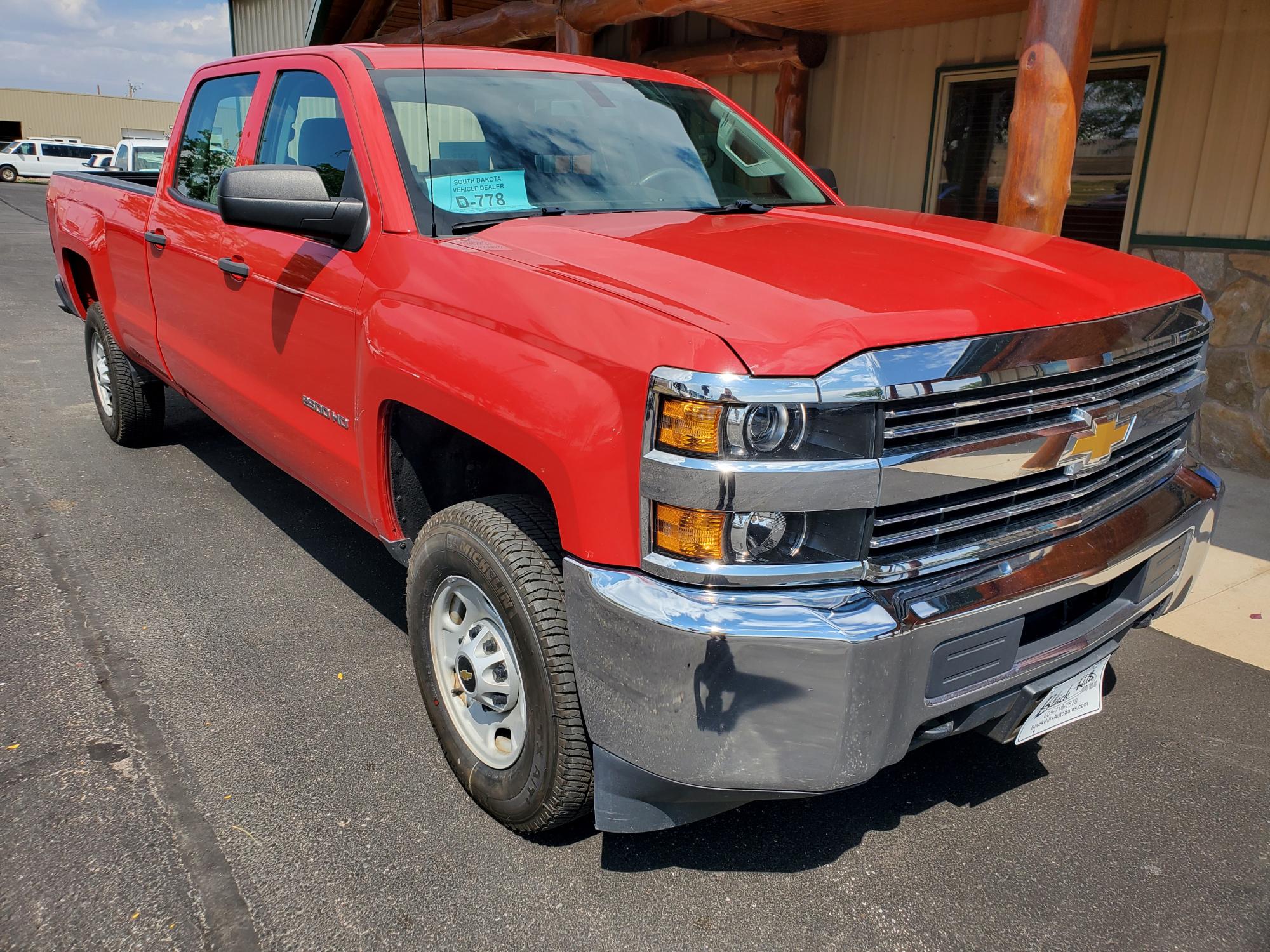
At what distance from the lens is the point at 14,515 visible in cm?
465

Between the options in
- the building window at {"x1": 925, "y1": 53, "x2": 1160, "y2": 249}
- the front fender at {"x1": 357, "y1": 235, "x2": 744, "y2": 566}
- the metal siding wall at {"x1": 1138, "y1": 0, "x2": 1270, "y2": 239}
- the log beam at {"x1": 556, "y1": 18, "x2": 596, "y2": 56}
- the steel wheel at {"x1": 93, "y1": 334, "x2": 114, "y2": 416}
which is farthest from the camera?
the log beam at {"x1": 556, "y1": 18, "x2": 596, "y2": 56}

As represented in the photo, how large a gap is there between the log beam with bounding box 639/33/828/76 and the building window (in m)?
1.24

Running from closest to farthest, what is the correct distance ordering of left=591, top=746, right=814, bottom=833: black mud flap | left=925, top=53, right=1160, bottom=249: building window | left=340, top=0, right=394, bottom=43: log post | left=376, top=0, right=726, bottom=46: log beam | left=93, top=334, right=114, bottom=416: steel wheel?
left=591, top=746, right=814, bottom=833: black mud flap, left=93, top=334, right=114, bottom=416: steel wheel, left=925, top=53, right=1160, bottom=249: building window, left=376, top=0, right=726, bottom=46: log beam, left=340, top=0, right=394, bottom=43: log post

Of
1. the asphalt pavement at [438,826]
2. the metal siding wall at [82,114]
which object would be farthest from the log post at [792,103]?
the metal siding wall at [82,114]

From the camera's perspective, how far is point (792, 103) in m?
8.05

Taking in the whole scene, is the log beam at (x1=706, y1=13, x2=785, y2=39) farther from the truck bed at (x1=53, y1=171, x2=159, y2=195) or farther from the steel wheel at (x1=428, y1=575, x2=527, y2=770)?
the steel wheel at (x1=428, y1=575, x2=527, y2=770)

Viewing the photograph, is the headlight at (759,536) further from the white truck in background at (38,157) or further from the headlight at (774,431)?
the white truck in background at (38,157)

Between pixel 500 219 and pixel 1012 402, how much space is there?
153 cm

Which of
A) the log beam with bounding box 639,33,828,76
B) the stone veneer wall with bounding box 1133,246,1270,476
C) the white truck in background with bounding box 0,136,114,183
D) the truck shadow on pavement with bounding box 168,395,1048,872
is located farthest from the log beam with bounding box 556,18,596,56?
the white truck in background with bounding box 0,136,114,183

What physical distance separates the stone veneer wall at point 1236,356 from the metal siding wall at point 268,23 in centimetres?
1575

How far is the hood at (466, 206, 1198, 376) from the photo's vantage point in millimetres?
1916

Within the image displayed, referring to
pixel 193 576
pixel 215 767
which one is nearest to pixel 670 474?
pixel 215 767

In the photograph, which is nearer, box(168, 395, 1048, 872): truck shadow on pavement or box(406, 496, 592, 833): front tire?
box(406, 496, 592, 833): front tire

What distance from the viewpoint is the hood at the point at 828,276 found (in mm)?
1916
